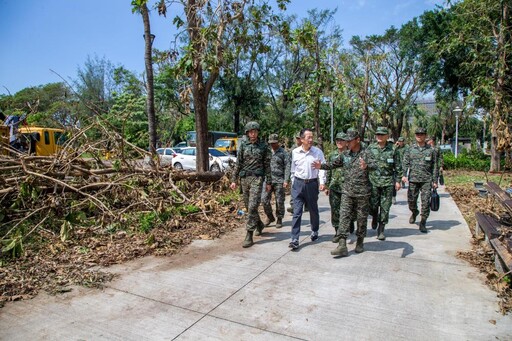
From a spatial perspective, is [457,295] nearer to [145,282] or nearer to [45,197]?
[145,282]

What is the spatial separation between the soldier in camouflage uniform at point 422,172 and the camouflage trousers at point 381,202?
1.55 feet

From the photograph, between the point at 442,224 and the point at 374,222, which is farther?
the point at 442,224

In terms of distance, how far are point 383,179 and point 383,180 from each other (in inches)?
0.6

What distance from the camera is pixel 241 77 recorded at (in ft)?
106

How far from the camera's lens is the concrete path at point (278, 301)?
3.27 meters

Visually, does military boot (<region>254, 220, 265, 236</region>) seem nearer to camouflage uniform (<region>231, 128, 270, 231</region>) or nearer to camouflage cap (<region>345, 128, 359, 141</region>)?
camouflage uniform (<region>231, 128, 270, 231</region>)

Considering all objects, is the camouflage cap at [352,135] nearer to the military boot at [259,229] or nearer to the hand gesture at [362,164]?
the hand gesture at [362,164]

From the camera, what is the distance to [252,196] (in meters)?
5.74

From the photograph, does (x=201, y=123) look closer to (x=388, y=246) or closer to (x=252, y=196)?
(x=252, y=196)

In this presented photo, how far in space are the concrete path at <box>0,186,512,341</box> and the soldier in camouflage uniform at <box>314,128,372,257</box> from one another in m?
0.27

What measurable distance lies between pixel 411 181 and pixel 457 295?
125 inches

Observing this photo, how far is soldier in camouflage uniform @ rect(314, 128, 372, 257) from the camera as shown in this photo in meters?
5.16

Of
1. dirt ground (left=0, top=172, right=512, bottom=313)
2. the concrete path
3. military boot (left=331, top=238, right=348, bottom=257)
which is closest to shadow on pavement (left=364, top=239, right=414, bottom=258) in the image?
the concrete path

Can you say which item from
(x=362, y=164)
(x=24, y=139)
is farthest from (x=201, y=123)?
(x=362, y=164)
